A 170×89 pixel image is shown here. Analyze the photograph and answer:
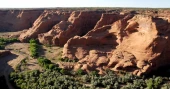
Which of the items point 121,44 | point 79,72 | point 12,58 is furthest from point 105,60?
point 12,58

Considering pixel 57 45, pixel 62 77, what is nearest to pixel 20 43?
pixel 57 45

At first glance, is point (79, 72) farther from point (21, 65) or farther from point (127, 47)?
point (21, 65)

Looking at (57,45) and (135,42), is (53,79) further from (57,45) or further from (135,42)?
(57,45)

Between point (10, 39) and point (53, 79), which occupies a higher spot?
point (10, 39)

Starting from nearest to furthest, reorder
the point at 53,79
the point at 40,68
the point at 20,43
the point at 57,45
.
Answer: the point at 53,79 < the point at 40,68 < the point at 57,45 < the point at 20,43

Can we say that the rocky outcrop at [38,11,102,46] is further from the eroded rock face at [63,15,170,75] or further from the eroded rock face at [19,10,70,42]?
the eroded rock face at [63,15,170,75]

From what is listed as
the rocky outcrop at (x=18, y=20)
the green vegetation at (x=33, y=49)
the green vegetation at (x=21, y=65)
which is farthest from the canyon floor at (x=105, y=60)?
the rocky outcrop at (x=18, y=20)
